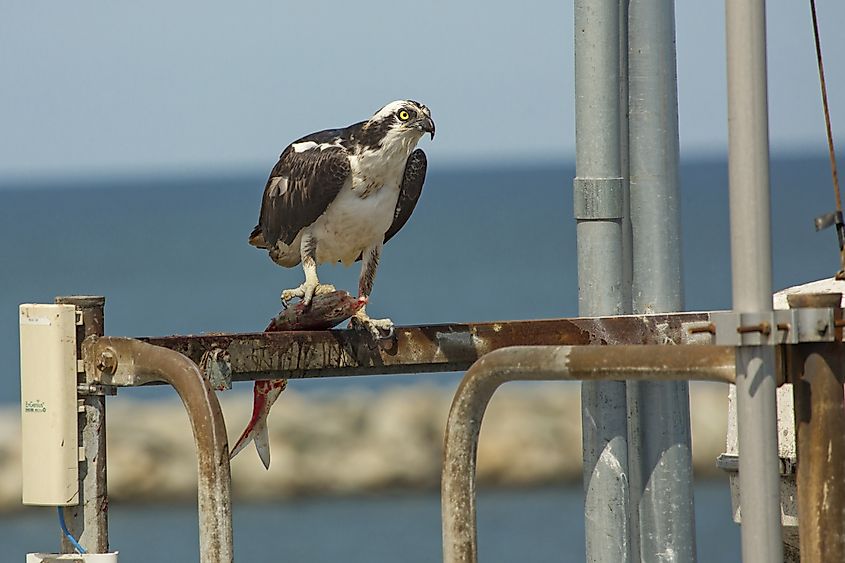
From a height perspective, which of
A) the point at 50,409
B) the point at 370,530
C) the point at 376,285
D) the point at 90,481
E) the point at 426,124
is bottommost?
the point at 370,530

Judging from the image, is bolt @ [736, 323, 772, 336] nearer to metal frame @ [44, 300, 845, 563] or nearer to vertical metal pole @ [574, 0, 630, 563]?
metal frame @ [44, 300, 845, 563]

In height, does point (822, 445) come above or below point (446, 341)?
below

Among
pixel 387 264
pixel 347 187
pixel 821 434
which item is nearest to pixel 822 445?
pixel 821 434

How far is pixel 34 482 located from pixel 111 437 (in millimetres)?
19256

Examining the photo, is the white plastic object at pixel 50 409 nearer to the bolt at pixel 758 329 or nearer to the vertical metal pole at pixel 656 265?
the bolt at pixel 758 329

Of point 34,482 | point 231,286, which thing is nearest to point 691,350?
point 34,482

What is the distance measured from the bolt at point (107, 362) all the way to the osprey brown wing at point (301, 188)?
7.47 ft

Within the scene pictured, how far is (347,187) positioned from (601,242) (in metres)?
1.58

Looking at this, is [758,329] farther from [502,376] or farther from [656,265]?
[656,265]

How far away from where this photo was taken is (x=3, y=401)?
36812 mm

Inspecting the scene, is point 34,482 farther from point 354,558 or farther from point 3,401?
point 3,401

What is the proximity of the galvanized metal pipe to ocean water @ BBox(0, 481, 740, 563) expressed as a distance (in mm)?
16068

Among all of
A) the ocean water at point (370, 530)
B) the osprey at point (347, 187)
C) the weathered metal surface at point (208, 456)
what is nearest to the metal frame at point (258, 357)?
the weathered metal surface at point (208, 456)

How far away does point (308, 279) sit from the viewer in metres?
5.04
